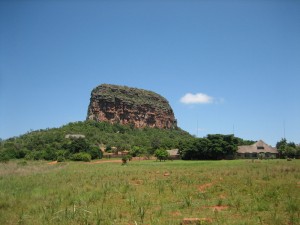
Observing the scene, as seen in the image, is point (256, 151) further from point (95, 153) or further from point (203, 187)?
point (203, 187)

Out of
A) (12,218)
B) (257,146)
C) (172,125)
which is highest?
(172,125)

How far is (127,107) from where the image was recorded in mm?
139500

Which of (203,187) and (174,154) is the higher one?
(174,154)

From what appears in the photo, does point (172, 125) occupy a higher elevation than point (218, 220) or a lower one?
higher

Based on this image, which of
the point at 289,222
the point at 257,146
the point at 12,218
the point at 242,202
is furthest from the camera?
the point at 257,146

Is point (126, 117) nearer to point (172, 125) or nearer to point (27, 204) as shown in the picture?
point (172, 125)

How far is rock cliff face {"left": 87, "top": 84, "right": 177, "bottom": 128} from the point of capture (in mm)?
135250

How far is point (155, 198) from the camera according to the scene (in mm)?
14680

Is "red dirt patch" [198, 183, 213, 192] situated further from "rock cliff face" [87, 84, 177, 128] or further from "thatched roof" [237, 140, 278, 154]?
"rock cliff face" [87, 84, 177, 128]

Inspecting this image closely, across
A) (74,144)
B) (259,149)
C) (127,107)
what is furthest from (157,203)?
(127,107)

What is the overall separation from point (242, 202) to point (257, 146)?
214 feet

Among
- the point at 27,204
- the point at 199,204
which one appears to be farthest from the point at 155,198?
the point at 27,204

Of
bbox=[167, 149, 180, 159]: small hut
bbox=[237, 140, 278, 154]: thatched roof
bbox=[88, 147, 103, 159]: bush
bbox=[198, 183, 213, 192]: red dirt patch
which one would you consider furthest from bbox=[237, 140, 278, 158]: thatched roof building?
bbox=[198, 183, 213, 192]: red dirt patch

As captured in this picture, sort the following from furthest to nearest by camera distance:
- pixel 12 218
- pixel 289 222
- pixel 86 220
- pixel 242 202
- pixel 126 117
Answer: pixel 126 117
pixel 242 202
pixel 12 218
pixel 86 220
pixel 289 222
